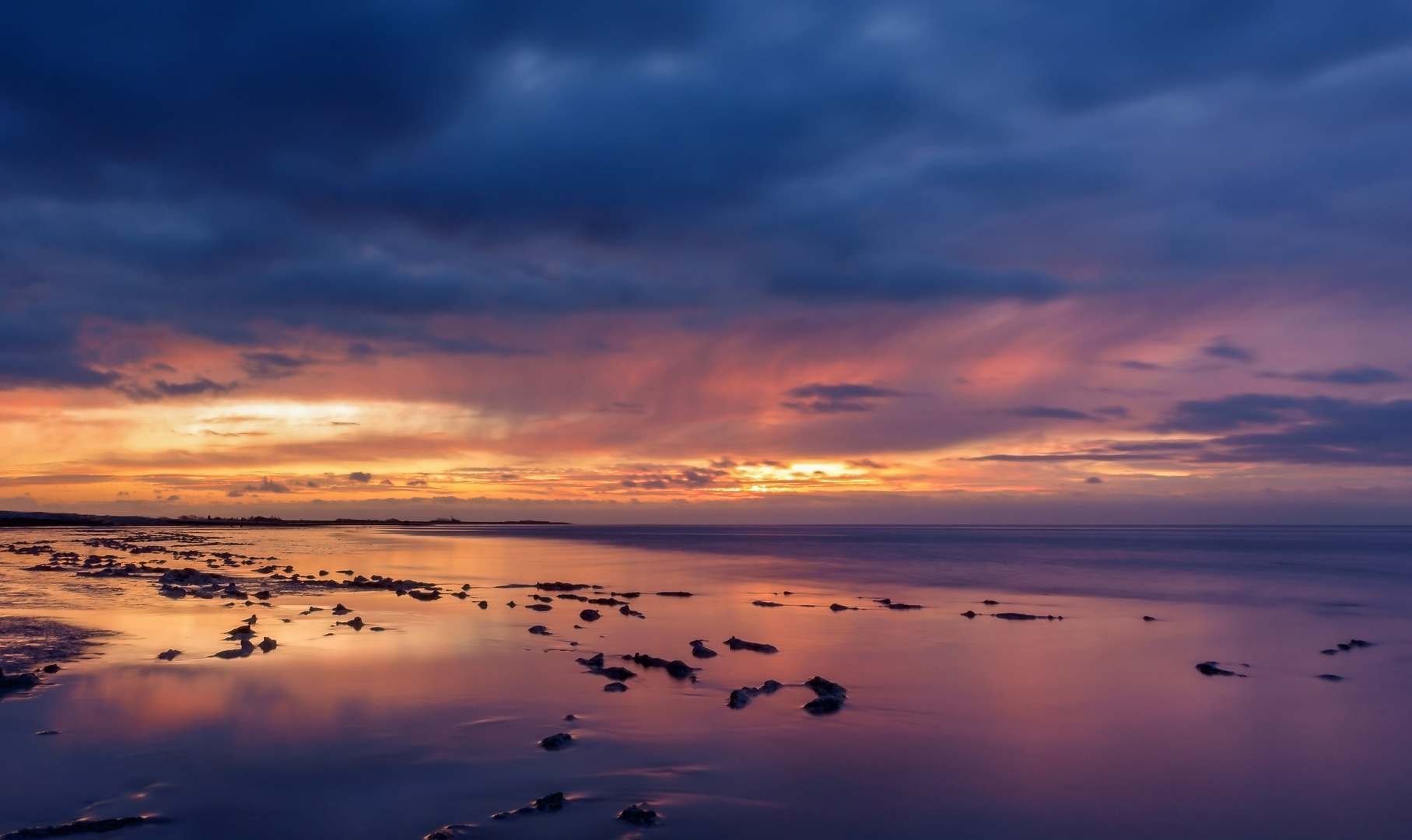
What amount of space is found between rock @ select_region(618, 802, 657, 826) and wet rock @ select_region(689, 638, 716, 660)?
11383 mm

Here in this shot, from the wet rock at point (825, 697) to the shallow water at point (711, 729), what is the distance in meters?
0.33

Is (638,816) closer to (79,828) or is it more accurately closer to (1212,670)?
(79,828)

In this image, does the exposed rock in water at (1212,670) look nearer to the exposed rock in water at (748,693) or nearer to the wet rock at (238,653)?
the exposed rock in water at (748,693)

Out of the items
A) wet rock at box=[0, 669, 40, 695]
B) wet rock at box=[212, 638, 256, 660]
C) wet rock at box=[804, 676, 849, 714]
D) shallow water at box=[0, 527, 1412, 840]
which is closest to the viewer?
shallow water at box=[0, 527, 1412, 840]

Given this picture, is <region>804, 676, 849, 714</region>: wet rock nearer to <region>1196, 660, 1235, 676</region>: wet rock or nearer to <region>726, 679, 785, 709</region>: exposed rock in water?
<region>726, 679, 785, 709</region>: exposed rock in water

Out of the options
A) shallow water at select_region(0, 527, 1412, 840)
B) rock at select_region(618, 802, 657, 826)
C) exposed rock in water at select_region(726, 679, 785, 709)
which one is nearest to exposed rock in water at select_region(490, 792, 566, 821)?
shallow water at select_region(0, 527, 1412, 840)

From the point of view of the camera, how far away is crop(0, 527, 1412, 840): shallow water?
33.8 ft

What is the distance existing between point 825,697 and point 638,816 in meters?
7.27

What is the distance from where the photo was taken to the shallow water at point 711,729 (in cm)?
1029

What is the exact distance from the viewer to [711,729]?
14164 mm

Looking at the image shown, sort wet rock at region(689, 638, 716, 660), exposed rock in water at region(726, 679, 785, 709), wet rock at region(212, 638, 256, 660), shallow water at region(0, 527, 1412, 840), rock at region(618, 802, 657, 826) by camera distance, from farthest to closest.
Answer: wet rock at region(689, 638, 716, 660) → wet rock at region(212, 638, 256, 660) → exposed rock in water at region(726, 679, 785, 709) → shallow water at region(0, 527, 1412, 840) → rock at region(618, 802, 657, 826)

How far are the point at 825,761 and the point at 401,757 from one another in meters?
6.50

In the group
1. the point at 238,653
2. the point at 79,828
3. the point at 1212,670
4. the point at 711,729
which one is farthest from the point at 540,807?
the point at 1212,670

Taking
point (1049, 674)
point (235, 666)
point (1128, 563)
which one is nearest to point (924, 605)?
point (1049, 674)
